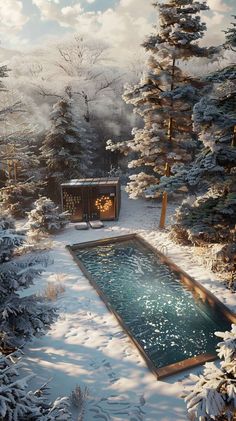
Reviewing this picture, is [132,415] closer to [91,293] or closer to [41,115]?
[91,293]

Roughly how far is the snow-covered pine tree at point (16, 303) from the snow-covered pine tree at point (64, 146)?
15.4 meters

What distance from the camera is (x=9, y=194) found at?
67.3ft

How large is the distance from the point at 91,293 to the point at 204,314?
166 inches

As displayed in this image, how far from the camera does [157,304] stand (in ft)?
35.4

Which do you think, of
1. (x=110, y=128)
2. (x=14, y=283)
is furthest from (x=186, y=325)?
(x=110, y=128)

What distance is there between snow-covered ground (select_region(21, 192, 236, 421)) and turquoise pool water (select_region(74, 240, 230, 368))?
0.63 metres

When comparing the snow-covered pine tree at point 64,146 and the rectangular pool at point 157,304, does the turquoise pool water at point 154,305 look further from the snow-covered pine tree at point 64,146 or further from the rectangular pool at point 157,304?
the snow-covered pine tree at point 64,146

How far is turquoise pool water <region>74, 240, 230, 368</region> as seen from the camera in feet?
28.7

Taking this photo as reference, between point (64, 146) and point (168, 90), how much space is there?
940 cm

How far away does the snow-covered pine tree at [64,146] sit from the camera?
840 inches

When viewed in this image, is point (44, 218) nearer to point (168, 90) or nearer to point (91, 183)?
point (91, 183)

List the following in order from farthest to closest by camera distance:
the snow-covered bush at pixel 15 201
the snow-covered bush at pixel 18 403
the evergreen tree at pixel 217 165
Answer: the snow-covered bush at pixel 15 201 < the evergreen tree at pixel 217 165 < the snow-covered bush at pixel 18 403

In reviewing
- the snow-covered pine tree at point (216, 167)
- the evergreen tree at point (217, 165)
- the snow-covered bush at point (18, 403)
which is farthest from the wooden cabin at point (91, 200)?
the snow-covered bush at point (18, 403)

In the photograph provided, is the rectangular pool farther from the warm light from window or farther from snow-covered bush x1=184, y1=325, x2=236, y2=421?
the warm light from window
